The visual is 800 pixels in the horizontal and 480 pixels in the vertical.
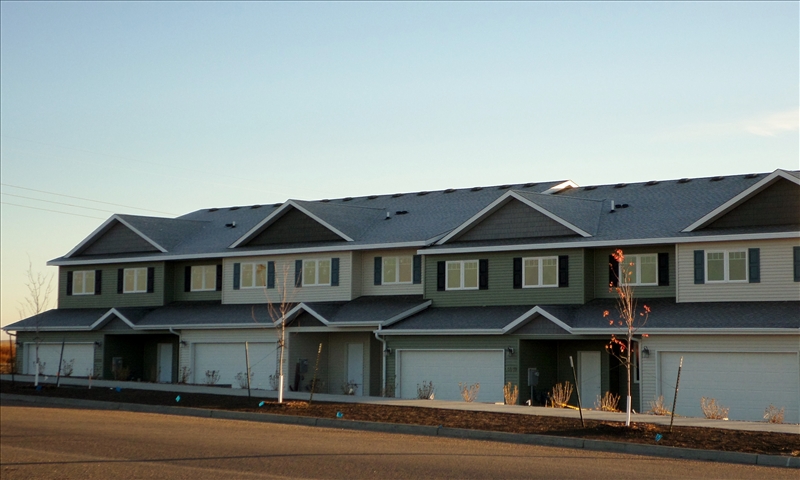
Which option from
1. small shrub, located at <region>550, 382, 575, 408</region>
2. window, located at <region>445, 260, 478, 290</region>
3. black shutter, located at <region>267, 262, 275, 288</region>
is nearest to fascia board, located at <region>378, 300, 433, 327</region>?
window, located at <region>445, 260, 478, 290</region>

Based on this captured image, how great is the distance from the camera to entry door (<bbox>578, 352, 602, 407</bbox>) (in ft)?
104

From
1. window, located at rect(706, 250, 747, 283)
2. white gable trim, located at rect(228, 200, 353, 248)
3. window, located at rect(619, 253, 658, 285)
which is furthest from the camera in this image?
white gable trim, located at rect(228, 200, 353, 248)

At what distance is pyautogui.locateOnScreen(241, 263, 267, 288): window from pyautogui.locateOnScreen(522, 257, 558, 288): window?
11.3 meters

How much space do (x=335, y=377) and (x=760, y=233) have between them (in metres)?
16.4

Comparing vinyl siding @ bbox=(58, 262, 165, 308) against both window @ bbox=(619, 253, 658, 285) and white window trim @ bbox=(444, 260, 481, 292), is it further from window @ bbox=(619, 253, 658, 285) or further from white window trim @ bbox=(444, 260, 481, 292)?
window @ bbox=(619, 253, 658, 285)

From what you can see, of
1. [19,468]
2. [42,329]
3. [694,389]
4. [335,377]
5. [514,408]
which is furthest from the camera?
[42,329]

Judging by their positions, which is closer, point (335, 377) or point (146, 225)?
point (335, 377)

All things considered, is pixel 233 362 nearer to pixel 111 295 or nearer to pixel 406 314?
pixel 406 314

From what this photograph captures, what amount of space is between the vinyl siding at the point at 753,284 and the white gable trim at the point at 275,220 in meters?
13.0

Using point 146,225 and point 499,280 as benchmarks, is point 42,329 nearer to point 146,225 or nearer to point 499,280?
point 146,225

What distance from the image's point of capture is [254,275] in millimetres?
39062

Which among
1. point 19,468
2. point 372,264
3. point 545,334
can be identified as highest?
point 372,264

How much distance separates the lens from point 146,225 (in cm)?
4306

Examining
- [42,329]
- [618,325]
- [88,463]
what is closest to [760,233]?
[618,325]
